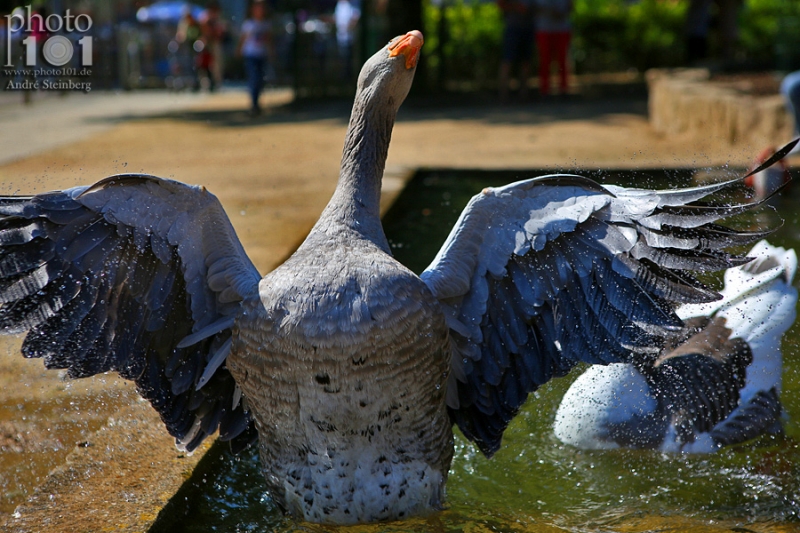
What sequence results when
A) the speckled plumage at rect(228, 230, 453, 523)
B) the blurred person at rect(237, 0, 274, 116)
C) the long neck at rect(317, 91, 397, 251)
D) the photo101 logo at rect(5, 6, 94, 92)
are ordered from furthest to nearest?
the photo101 logo at rect(5, 6, 94, 92) → the blurred person at rect(237, 0, 274, 116) → the long neck at rect(317, 91, 397, 251) → the speckled plumage at rect(228, 230, 453, 523)

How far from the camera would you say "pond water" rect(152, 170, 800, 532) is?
10.5 feet

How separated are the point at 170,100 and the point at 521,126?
992 centimetres

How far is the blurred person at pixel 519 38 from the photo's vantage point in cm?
1410

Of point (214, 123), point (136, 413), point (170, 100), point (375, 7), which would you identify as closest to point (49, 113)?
point (170, 100)

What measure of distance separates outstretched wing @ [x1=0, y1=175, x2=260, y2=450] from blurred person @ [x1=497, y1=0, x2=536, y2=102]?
38.4 feet

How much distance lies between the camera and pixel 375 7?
16.2 meters

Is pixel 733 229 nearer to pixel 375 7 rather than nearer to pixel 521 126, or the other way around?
pixel 521 126

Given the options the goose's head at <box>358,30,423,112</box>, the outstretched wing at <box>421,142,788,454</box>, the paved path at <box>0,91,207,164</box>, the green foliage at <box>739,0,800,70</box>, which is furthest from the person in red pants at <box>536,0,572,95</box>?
the outstretched wing at <box>421,142,788,454</box>

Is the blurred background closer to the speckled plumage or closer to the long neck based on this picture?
the long neck

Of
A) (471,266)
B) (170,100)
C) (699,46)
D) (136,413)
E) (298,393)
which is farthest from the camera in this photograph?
(170,100)

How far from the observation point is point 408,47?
123 inches

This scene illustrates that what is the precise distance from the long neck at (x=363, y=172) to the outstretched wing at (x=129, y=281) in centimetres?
40

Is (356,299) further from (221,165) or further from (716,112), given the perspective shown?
(716,112)

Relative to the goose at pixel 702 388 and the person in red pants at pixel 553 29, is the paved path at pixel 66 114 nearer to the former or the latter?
the person in red pants at pixel 553 29
